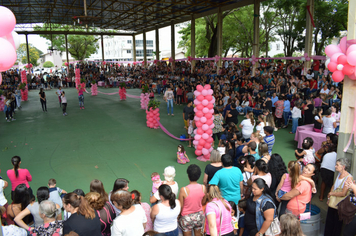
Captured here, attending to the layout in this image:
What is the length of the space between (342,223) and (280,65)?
14606mm

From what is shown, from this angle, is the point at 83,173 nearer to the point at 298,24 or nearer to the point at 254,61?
the point at 254,61

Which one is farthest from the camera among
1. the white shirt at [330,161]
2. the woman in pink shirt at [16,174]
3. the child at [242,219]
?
the woman in pink shirt at [16,174]

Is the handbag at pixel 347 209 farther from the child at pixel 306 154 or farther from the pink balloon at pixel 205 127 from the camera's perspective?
the pink balloon at pixel 205 127

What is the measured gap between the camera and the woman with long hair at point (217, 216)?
2.84 metres

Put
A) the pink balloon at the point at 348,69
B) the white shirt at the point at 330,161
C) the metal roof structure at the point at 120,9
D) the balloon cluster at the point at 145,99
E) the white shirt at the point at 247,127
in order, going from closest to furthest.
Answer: the pink balloon at the point at 348,69 → the white shirt at the point at 330,161 → the white shirt at the point at 247,127 → the balloon cluster at the point at 145,99 → the metal roof structure at the point at 120,9

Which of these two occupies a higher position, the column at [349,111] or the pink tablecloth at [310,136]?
the column at [349,111]

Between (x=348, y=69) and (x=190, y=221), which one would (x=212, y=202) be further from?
(x=348, y=69)

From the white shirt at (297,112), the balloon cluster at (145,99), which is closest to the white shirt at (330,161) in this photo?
the white shirt at (297,112)

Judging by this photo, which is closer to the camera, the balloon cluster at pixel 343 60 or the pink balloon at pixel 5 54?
the pink balloon at pixel 5 54

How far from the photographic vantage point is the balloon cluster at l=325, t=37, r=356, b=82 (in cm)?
380

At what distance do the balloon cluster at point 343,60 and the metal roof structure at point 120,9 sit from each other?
1376 cm

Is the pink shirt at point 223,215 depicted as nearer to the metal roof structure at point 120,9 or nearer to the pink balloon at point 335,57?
the pink balloon at point 335,57

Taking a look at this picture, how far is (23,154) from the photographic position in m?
8.09

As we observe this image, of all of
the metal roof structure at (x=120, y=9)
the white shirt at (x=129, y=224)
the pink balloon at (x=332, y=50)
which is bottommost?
the white shirt at (x=129, y=224)
